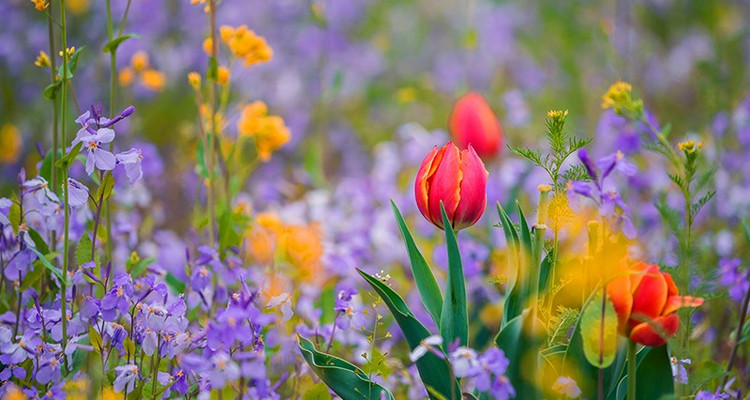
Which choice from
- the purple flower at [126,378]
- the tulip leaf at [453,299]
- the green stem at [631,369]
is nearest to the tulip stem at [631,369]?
the green stem at [631,369]

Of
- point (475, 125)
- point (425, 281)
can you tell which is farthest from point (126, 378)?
point (475, 125)

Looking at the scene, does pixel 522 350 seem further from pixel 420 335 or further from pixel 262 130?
pixel 262 130

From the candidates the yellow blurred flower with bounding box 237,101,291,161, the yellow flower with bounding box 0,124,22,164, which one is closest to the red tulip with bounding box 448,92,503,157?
the yellow blurred flower with bounding box 237,101,291,161

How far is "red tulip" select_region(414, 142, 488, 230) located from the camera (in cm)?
109

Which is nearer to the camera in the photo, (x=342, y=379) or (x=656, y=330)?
(x=656, y=330)

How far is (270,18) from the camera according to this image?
4.32m

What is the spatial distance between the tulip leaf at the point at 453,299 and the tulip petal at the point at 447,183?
44 mm

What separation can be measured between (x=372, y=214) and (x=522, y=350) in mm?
1677

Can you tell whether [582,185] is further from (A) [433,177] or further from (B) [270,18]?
(B) [270,18]

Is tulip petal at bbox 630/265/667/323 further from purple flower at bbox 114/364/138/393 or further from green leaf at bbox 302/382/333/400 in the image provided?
purple flower at bbox 114/364/138/393

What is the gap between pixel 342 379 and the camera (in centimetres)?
108

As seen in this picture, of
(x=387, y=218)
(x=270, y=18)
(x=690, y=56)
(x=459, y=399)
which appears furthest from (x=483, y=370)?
(x=690, y=56)

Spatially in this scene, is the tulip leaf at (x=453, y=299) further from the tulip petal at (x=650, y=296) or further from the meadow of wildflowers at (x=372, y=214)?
the tulip petal at (x=650, y=296)

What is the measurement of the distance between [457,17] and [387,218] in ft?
10.1
